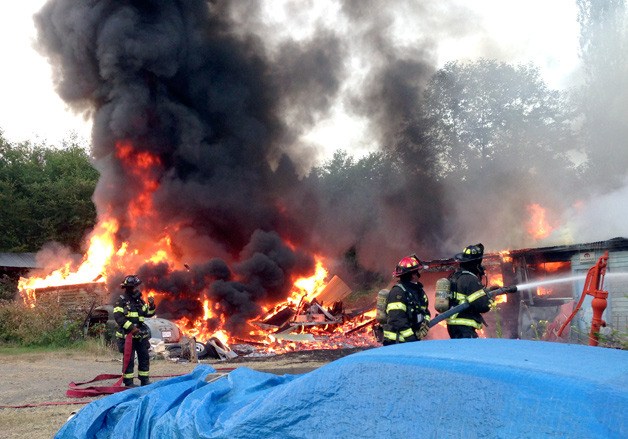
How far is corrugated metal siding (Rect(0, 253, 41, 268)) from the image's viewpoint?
93.2 ft

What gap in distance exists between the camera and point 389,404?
234 cm

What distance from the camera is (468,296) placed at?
604 centimetres

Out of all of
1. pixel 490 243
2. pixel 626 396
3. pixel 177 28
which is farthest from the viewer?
pixel 177 28

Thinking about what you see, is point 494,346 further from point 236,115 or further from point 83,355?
point 236,115

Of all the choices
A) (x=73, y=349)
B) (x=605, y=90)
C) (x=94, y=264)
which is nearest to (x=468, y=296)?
(x=73, y=349)

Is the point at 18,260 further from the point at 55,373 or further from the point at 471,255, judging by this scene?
the point at 471,255

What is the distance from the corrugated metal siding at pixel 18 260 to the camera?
93.2ft

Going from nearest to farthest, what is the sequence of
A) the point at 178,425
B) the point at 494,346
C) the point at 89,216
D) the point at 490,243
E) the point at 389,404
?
the point at 389,404
the point at 494,346
the point at 178,425
the point at 490,243
the point at 89,216

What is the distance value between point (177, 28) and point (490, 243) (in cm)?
1493

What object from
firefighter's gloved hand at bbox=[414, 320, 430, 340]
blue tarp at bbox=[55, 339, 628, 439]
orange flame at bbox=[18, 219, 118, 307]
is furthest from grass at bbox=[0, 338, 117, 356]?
blue tarp at bbox=[55, 339, 628, 439]

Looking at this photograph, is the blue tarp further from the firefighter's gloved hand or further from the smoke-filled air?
the smoke-filled air

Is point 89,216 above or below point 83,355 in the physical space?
above

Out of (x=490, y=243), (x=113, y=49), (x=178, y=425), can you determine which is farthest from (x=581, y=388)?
(x=113, y=49)

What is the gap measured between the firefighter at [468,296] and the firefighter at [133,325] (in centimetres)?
518
